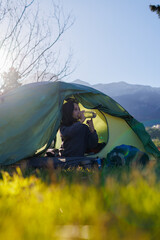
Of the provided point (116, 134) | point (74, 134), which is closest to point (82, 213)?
point (74, 134)

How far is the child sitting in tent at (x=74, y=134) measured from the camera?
503cm

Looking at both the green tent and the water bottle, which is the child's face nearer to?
the green tent

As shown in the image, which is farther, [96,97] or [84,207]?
[96,97]

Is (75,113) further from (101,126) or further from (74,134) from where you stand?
(101,126)

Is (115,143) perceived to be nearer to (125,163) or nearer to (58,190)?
(125,163)

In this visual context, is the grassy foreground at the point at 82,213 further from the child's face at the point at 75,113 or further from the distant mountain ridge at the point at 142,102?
the distant mountain ridge at the point at 142,102

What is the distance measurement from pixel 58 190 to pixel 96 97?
3833mm

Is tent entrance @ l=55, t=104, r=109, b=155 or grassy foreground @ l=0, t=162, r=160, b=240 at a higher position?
tent entrance @ l=55, t=104, r=109, b=155

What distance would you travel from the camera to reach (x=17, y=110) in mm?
4793

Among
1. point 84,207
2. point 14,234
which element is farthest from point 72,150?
point 14,234

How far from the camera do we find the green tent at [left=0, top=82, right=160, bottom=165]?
4480 mm

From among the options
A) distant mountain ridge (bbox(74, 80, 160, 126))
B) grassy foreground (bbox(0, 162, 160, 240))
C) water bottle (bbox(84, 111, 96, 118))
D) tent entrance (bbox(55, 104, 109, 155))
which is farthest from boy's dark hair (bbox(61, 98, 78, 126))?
distant mountain ridge (bbox(74, 80, 160, 126))

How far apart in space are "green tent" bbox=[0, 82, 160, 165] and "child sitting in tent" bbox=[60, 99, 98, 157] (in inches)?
11.7

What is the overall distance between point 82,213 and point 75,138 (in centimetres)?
364
